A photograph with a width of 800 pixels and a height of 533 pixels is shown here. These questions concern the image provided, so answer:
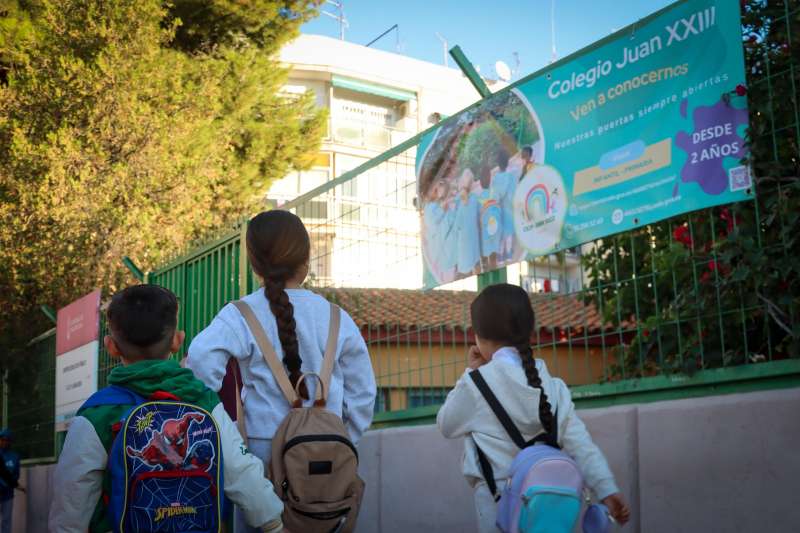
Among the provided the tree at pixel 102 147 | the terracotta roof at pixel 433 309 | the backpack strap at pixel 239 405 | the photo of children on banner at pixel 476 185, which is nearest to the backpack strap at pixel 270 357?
the backpack strap at pixel 239 405

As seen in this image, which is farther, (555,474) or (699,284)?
(699,284)

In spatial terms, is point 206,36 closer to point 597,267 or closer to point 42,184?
point 42,184

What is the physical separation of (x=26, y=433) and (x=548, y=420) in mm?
11288

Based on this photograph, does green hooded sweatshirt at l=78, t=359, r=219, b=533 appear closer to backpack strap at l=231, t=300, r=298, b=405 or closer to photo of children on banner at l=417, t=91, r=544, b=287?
backpack strap at l=231, t=300, r=298, b=405

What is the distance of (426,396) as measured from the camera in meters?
5.96

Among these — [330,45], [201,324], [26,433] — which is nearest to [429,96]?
[330,45]

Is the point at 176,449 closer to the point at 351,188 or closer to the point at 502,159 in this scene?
the point at 502,159

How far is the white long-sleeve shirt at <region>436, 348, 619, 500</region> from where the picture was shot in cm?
353

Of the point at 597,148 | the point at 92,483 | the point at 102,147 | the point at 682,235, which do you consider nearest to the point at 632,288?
the point at 682,235

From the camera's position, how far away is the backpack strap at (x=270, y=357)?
328 centimetres

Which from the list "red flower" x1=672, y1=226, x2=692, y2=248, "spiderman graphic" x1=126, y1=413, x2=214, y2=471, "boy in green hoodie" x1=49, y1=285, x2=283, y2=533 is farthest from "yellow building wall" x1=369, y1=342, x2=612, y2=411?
"spiderman graphic" x1=126, y1=413, x2=214, y2=471

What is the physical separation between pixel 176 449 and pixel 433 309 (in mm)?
2875

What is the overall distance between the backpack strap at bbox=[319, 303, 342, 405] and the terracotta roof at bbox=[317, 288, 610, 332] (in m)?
1.62

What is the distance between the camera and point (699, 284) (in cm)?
425
